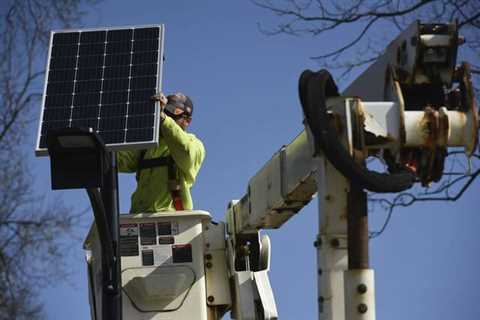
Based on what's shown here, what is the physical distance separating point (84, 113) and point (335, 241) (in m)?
3.23

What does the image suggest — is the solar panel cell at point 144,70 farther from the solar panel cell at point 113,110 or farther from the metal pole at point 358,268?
the metal pole at point 358,268

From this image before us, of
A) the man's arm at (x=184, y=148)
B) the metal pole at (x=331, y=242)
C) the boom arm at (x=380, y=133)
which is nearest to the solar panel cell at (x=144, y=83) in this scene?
the man's arm at (x=184, y=148)

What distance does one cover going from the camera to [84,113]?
27.1 feet

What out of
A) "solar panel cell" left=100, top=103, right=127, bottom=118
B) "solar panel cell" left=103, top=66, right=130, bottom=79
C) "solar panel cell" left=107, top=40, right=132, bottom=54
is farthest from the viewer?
"solar panel cell" left=107, top=40, right=132, bottom=54

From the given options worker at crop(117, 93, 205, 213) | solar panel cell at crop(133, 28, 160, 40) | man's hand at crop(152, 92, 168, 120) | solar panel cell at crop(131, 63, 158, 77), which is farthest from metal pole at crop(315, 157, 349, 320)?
solar panel cell at crop(133, 28, 160, 40)

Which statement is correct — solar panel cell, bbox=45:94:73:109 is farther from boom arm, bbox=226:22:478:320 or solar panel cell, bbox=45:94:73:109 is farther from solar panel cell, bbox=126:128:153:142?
boom arm, bbox=226:22:478:320

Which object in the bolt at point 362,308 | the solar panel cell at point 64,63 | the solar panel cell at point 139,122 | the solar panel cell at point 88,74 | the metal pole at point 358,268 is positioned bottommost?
the bolt at point 362,308

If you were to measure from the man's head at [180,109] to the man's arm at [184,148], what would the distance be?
0.77 ft

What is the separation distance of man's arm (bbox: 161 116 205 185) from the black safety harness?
0.08m

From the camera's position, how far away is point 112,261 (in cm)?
812

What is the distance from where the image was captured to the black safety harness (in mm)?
8727

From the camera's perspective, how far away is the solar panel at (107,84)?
796cm

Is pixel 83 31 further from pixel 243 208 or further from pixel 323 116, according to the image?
pixel 323 116

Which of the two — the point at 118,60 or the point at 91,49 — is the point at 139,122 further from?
the point at 91,49
